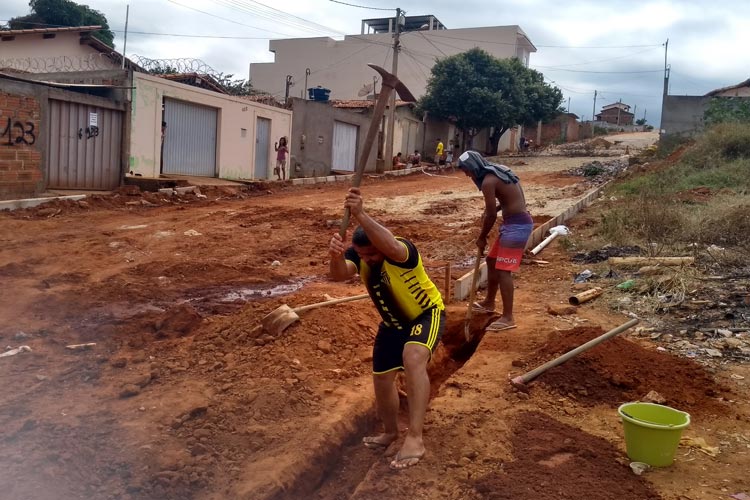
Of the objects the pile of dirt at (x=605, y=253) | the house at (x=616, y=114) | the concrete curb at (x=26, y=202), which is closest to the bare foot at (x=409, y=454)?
the pile of dirt at (x=605, y=253)

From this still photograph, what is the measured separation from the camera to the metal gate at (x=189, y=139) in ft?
53.4

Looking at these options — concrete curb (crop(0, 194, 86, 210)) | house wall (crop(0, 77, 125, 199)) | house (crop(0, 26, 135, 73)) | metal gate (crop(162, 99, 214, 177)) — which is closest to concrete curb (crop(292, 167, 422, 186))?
metal gate (crop(162, 99, 214, 177))

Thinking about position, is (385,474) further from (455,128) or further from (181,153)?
(455,128)

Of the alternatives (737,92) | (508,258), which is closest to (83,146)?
(508,258)

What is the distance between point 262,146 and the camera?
1997 centimetres

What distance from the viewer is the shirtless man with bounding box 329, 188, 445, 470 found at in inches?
131

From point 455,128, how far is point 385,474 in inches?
1366

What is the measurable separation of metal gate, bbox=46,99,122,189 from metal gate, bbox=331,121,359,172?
1042 centimetres

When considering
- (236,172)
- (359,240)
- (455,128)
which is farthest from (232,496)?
(455,128)

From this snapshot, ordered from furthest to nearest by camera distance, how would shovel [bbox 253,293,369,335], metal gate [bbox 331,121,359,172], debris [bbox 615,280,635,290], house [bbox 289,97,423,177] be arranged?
metal gate [bbox 331,121,359,172] < house [bbox 289,97,423,177] < debris [bbox 615,280,635,290] < shovel [bbox 253,293,369,335]

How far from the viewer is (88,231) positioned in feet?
31.6

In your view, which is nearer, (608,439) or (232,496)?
(232,496)

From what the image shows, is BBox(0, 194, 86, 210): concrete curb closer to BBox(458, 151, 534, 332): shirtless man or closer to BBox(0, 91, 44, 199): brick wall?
BBox(0, 91, 44, 199): brick wall

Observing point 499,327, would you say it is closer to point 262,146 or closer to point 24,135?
point 24,135
